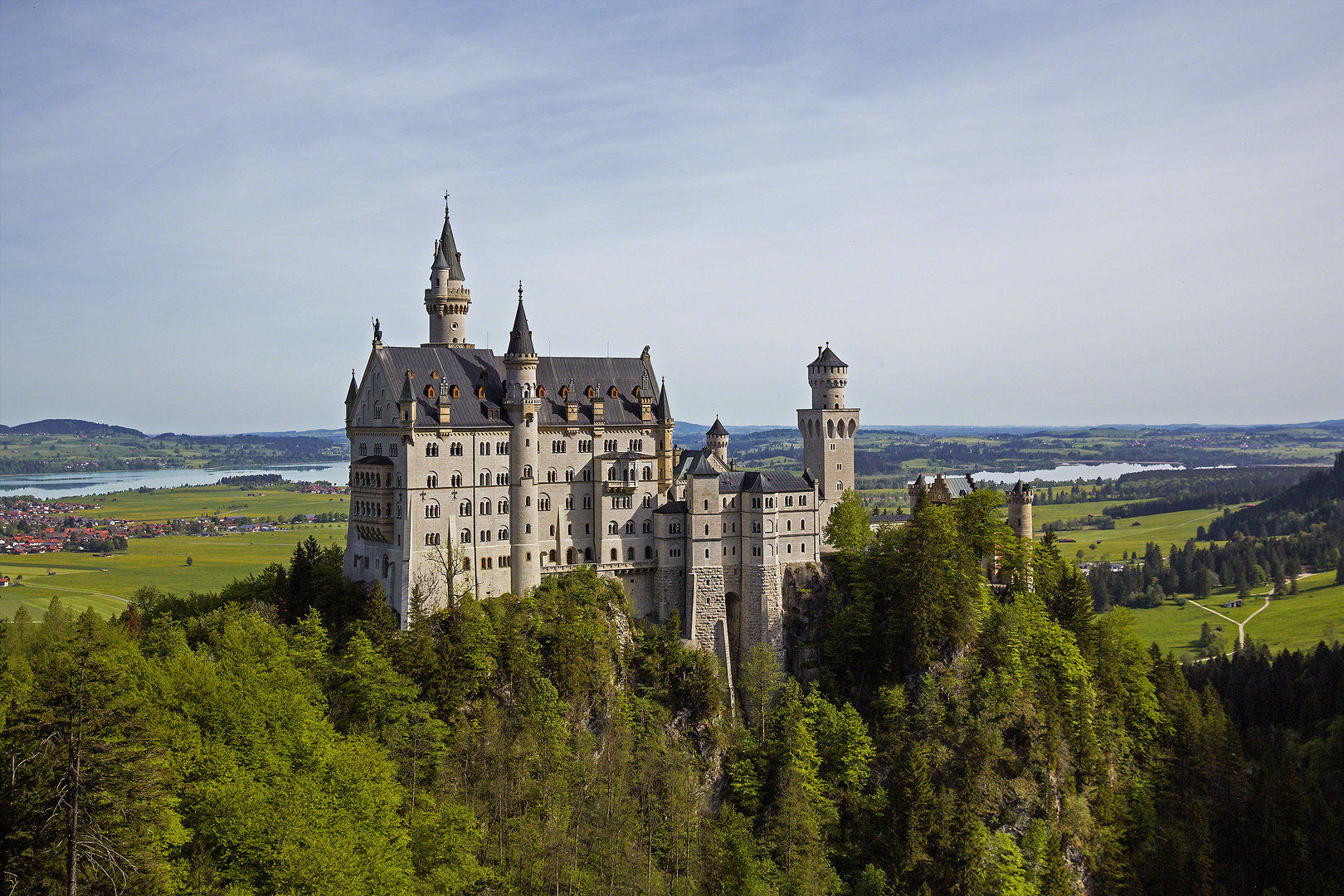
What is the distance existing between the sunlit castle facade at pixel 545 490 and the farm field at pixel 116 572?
63849 millimetres

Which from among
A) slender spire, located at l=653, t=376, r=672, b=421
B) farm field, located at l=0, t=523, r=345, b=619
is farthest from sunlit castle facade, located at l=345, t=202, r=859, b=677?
farm field, located at l=0, t=523, r=345, b=619

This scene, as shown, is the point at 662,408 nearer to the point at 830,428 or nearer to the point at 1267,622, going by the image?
the point at 830,428

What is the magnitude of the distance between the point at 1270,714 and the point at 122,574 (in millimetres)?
158042

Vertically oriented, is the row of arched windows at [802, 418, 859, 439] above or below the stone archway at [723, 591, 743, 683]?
above

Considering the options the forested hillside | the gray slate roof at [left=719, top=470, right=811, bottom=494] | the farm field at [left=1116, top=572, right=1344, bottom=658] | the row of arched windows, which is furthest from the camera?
the farm field at [left=1116, top=572, right=1344, bottom=658]

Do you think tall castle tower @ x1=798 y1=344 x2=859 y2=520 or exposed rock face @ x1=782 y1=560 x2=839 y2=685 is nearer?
exposed rock face @ x1=782 y1=560 x2=839 y2=685

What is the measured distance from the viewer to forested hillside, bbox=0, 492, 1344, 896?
54.3 m

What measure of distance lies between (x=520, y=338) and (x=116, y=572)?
112062mm

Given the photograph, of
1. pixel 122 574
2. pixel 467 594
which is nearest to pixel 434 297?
pixel 467 594

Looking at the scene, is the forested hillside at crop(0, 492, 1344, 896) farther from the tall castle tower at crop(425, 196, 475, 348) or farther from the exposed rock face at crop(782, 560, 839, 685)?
the tall castle tower at crop(425, 196, 475, 348)

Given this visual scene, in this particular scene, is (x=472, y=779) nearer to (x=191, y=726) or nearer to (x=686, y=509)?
(x=191, y=726)

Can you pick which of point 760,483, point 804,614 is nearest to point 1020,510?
point 804,614

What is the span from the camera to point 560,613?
79875 mm

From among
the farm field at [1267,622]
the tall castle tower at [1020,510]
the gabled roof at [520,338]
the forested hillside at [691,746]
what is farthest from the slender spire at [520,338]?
the farm field at [1267,622]
